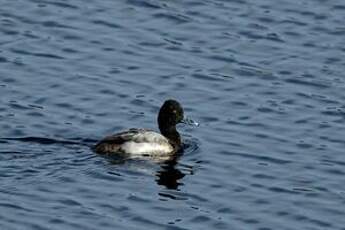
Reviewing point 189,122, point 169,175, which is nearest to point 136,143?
point 169,175

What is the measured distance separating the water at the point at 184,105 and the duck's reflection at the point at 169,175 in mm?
47

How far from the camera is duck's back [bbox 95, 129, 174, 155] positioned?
2603 cm

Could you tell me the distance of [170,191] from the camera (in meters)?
24.4

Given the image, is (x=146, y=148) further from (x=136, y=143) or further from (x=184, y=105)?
(x=184, y=105)

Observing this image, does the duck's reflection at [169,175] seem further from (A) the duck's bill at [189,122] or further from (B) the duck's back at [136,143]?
(A) the duck's bill at [189,122]

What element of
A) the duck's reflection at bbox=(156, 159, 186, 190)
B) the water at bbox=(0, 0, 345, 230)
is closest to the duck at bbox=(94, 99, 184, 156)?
the water at bbox=(0, 0, 345, 230)

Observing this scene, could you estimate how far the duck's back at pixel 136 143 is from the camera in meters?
26.0

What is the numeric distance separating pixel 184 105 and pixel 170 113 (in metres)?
1.24

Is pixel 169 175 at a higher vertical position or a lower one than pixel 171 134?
lower

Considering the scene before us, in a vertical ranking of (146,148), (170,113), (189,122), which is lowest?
(146,148)

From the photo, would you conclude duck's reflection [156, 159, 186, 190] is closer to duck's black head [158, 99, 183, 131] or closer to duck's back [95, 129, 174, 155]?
duck's back [95, 129, 174, 155]

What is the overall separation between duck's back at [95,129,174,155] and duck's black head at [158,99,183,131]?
31 centimetres

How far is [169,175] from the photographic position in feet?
83.6

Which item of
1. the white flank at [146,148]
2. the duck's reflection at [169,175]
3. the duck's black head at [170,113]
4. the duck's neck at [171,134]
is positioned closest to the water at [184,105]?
the duck's reflection at [169,175]
